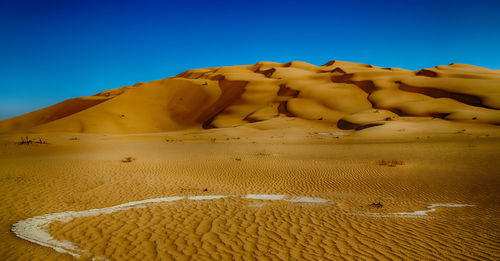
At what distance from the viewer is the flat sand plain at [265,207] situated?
5.13m

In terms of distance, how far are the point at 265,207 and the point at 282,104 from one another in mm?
38001

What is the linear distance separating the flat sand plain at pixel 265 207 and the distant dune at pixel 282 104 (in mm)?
20118

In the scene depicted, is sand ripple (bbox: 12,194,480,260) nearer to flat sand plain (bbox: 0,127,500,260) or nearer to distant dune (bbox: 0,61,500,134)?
flat sand plain (bbox: 0,127,500,260)

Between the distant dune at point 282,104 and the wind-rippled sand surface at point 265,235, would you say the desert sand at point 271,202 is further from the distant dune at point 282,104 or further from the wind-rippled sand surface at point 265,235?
the distant dune at point 282,104

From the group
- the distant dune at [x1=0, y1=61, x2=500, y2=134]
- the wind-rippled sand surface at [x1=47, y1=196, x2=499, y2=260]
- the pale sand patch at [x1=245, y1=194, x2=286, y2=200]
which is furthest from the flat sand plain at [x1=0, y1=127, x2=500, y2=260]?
the distant dune at [x1=0, y1=61, x2=500, y2=134]

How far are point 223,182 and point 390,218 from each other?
20.6 ft

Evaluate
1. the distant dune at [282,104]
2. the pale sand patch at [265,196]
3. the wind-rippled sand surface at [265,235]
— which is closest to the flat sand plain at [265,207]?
the wind-rippled sand surface at [265,235]

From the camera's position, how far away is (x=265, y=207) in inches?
307

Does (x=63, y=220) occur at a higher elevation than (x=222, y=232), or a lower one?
higher

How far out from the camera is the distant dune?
35.5 metres

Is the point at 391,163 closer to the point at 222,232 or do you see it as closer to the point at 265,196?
the point at 265,196

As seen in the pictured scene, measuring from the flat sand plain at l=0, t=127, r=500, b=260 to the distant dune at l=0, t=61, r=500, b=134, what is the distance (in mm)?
20118

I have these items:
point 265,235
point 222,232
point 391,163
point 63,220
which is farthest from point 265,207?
point 391,163

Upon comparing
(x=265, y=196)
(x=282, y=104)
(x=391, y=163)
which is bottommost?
(x=391, y=163)
